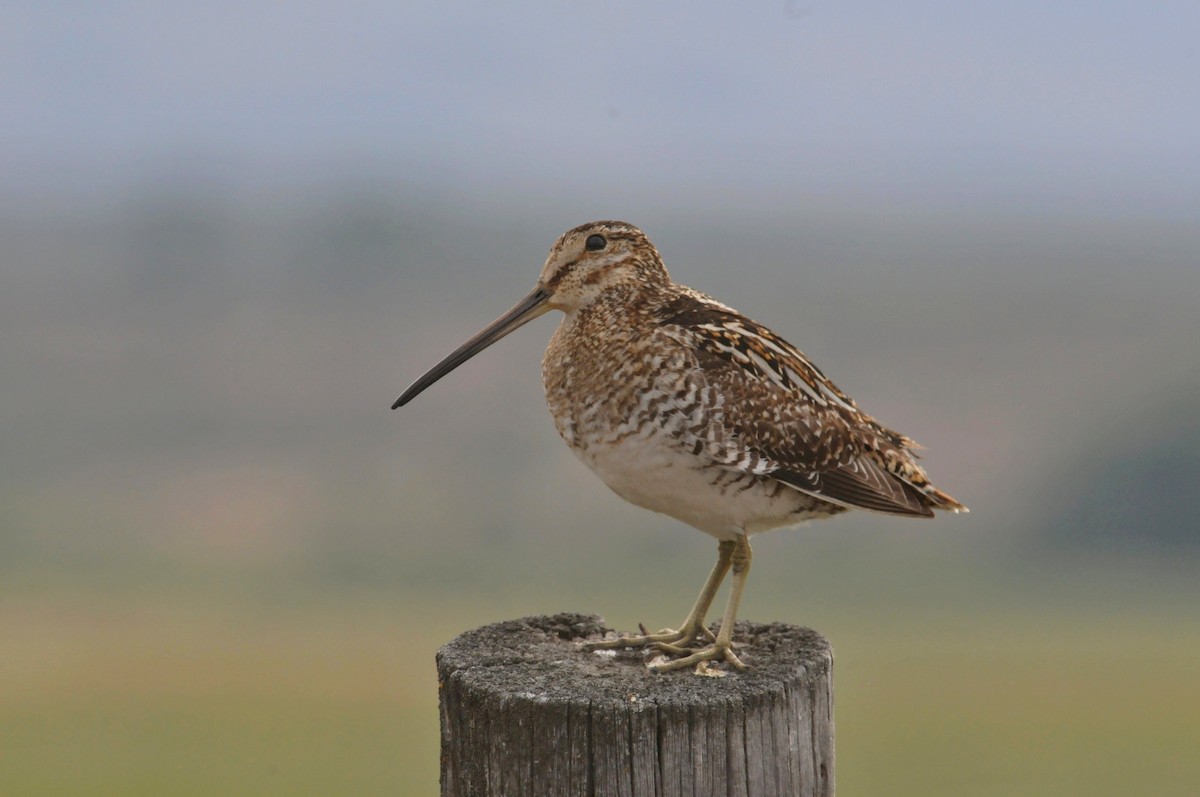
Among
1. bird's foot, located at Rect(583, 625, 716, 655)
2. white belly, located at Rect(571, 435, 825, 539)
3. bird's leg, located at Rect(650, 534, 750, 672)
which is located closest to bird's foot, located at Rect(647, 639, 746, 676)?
bird's leg, located at Rect(650, 534, 750, 672)

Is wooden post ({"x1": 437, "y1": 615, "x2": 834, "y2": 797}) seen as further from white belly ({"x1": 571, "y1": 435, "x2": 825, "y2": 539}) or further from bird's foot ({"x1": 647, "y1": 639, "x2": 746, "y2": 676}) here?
white belly ({"x1": 571, "y1": 435, "x2": 825, "y2": 539})

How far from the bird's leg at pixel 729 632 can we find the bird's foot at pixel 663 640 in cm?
6

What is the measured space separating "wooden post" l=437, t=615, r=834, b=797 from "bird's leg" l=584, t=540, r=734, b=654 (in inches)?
15.5

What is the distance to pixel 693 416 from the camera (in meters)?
3.85

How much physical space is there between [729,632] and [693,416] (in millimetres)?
660

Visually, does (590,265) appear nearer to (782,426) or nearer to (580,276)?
(580,276)

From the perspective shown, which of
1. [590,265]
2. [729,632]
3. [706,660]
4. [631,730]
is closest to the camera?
[631,730]

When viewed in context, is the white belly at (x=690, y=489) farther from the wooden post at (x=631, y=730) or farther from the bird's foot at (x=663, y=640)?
the wooden post at (x=631, y=730)

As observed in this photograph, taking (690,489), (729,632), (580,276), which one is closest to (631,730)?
(729,632)

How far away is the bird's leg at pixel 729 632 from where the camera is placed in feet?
12.0

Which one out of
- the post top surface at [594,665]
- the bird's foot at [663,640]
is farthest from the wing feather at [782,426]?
the bird's foot at [663,640]

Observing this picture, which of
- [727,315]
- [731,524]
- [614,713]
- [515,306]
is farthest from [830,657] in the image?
[515,306]

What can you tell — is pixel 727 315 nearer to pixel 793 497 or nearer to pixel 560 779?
pixel 793 497

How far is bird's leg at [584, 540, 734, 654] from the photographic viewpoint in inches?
157
